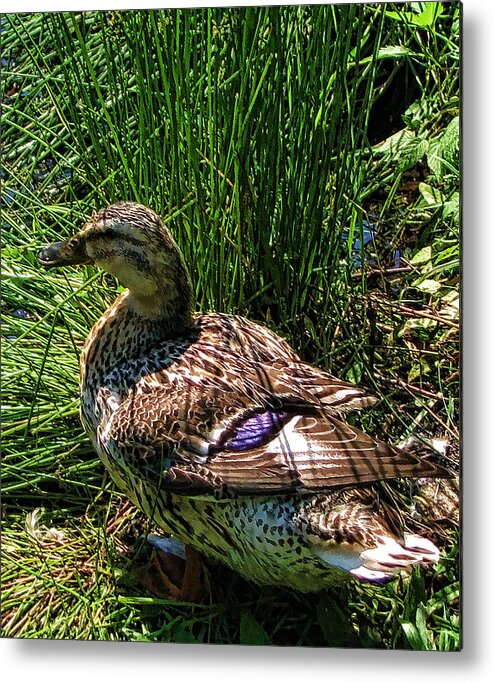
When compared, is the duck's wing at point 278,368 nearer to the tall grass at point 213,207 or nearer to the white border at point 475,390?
the tall grass at point 213,207

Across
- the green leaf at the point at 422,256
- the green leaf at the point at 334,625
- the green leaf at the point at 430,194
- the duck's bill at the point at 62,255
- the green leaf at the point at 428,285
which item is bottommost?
the green leaf at the point at 334,625

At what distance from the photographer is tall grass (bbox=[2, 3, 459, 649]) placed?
235cm

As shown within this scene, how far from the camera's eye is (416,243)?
2.34 meters

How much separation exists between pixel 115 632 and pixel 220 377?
0.59 metres

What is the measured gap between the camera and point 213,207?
97.4 inches

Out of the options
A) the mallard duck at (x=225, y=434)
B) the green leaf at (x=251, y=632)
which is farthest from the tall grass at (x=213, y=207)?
the mallard duck at (x=225, y=434)

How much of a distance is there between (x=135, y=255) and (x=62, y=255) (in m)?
0.15

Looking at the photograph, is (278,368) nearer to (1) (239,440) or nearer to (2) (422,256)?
(1) (239,440)

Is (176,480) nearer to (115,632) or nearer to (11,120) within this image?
(115,632)

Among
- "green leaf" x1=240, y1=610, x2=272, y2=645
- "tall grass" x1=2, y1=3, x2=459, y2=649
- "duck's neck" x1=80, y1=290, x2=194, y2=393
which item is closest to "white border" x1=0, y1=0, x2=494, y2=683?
"tall grass" x1=2, y1=3, x2=459, y2=649

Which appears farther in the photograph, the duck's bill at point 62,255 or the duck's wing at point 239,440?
the duck's bill at point 62,255

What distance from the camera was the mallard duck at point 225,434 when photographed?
7.22 ft

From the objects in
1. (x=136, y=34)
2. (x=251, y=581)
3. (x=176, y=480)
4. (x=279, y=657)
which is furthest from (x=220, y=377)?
(x=136, y=34)

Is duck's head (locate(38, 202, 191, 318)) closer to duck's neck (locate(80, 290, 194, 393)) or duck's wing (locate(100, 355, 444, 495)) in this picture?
duck's neck (locate(80, 290, 194, 393))
